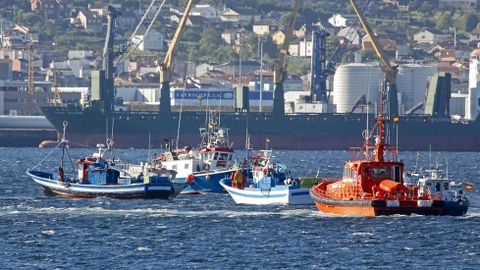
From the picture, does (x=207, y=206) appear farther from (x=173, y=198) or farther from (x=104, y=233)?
(x=104, y=233)

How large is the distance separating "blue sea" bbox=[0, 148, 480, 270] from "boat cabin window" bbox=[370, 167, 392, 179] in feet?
6.42

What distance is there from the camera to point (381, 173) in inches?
3031

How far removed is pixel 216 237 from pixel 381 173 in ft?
30.4

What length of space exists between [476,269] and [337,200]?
16525 millimetres

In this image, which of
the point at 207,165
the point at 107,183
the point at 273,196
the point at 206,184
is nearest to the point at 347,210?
the point at 273,196

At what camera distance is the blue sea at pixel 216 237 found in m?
63.3

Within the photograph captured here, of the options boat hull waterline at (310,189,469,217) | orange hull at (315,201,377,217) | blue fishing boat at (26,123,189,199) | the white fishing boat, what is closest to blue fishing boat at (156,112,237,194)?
blue fishing boat at (26,123,189,199)

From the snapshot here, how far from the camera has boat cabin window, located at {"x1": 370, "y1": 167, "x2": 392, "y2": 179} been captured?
76812 millimetres

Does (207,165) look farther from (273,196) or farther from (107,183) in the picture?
(273,196)

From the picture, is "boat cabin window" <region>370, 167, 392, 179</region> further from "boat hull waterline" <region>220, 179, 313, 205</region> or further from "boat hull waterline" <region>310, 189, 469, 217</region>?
"boat hull waterline" <region>220, 179, 313, 205</region>

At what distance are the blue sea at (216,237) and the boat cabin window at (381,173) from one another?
1.96 meters

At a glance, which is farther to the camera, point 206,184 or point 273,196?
point 206,184

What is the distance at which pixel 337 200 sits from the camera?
77.3 metres

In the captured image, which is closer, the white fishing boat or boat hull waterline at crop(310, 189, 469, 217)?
boat hull waterline at crop(310, 189, 469, 217)
